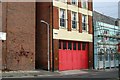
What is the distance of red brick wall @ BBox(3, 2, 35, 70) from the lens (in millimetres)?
37219

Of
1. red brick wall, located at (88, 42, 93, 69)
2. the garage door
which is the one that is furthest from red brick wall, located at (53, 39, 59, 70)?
red brick wall, located at (88, 42, 93, 69)

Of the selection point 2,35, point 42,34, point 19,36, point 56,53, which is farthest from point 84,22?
point 2,35

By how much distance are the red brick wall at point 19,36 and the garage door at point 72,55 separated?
16.0ft

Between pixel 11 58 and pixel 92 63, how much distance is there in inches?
653

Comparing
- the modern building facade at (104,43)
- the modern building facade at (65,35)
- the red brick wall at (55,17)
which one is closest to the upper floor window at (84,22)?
the modern building facade at (65,35)

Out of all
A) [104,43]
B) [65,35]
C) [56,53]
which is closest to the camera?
[56,53]

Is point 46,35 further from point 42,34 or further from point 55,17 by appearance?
point 55,17

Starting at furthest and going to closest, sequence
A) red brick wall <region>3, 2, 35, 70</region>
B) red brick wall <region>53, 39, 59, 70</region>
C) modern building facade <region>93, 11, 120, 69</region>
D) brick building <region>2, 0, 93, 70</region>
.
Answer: modern building facade <region>93, 11, 120, 69</region>, red brick wall <region>53, 39, 59, 70</region>, brick building <region>2, 0, 93, 70</region>, red brick wall <region>3, 2, 35, 70</region>

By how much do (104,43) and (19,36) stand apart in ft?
60.3

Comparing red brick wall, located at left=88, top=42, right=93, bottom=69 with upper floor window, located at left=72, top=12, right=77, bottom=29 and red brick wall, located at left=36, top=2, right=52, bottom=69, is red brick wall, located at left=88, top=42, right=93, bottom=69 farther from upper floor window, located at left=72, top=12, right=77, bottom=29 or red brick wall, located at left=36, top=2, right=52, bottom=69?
red brick wall, located at left=36, top=2, right=52, bottom=69

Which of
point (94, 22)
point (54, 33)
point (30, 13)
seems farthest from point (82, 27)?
point (30, 13)

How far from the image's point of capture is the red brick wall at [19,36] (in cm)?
3722

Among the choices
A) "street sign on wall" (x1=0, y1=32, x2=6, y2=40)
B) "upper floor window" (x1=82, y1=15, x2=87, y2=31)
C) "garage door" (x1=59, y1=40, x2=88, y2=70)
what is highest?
"upper floor window" (x1=82, y1=15, x2=87, y2=31)

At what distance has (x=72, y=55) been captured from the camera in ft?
152
